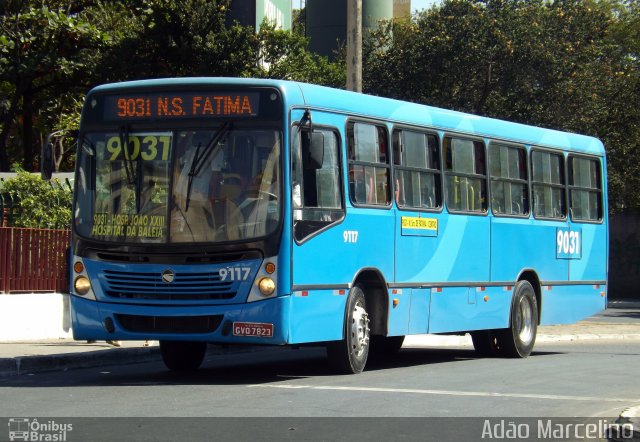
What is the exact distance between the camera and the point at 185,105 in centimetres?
1264

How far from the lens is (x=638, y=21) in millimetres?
57406

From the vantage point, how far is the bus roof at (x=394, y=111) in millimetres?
12703

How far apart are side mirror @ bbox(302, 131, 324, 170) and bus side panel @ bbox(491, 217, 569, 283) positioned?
5237mm

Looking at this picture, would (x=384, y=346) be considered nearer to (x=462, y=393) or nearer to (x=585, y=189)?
(x=585, y=189)

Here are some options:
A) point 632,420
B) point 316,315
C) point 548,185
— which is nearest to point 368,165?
point 316,315

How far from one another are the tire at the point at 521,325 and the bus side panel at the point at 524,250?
0.32m

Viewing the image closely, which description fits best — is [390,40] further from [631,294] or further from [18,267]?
[18,267]

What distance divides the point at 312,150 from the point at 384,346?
610cm

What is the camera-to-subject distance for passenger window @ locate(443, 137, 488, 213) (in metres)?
16.1

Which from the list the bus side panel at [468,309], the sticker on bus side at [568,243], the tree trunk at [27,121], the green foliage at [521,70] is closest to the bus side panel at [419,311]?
the bus side panel at [468,309]

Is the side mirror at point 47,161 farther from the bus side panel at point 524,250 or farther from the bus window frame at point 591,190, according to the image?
the bus window frame at point 591,190

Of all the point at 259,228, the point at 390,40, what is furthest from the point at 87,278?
the point at 390,40

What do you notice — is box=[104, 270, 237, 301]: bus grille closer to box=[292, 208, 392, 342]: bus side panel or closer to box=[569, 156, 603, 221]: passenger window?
box=[292, 208, 392, 342]: bus side panel

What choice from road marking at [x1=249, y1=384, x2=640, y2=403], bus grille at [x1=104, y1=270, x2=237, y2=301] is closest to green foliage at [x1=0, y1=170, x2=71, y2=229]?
bus grille at [x1=104, y1=270, x2=237, y2=301]
